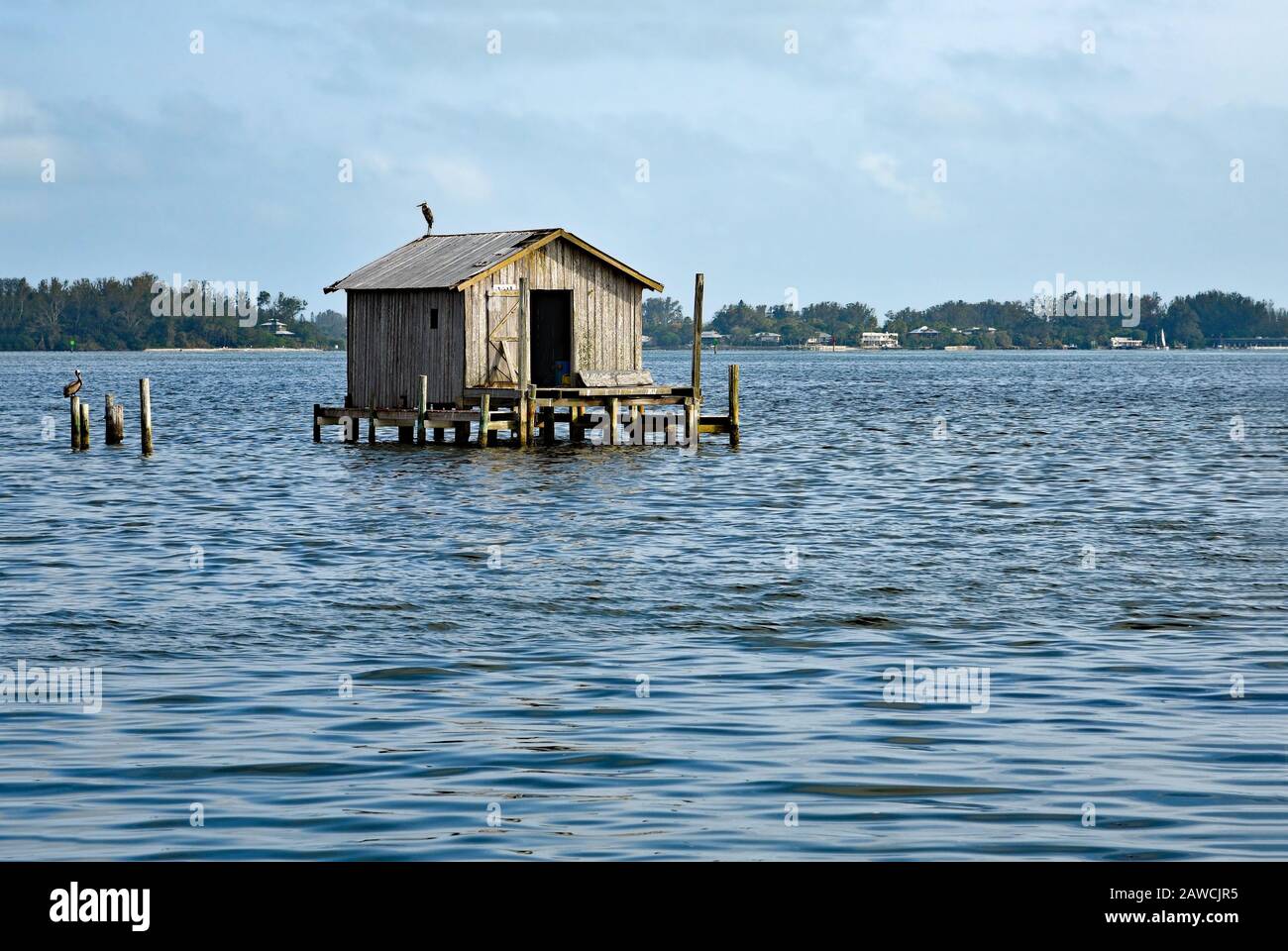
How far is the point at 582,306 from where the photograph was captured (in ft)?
153

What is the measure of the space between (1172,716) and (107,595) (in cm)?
1256

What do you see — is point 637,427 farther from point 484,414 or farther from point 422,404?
point 422,404

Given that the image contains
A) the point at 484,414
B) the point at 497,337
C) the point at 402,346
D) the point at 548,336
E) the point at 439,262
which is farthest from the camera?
the point at 548,336

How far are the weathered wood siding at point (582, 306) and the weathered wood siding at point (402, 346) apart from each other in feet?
1.62

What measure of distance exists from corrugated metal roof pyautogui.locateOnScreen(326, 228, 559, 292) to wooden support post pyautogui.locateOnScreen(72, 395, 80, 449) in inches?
343

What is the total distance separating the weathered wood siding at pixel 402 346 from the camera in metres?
44.7

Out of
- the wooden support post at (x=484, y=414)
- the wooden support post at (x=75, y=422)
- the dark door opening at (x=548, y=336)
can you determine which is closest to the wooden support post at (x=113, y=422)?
the wooden support post at (x=75, y=422)

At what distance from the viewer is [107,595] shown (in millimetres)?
20266

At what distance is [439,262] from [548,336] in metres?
3.97

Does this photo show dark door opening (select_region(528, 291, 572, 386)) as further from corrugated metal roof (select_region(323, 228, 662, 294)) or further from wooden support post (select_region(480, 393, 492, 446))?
wooden support post (select_region(480, 393, 492, 446))

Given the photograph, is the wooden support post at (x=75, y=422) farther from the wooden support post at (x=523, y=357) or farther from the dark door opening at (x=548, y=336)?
the wooden support post at (x=523, y=357)

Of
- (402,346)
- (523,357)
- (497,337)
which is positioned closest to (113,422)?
(402,346)
